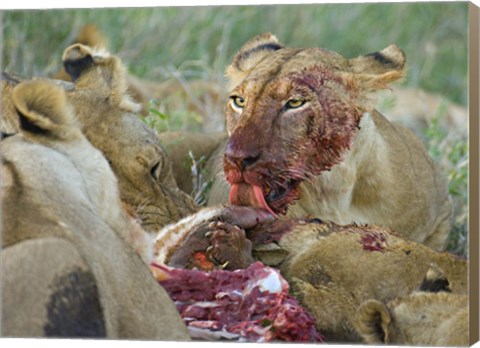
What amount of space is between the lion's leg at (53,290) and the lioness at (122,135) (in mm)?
1121

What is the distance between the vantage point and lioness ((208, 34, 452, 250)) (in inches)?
229

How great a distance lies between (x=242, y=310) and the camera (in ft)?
18.3

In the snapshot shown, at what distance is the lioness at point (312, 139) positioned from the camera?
19.1 ft

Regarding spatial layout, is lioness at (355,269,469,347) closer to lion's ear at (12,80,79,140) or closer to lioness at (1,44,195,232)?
lioness at (1,44,195,232)

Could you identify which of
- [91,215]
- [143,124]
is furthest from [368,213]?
[91,215]

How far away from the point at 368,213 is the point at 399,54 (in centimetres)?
75

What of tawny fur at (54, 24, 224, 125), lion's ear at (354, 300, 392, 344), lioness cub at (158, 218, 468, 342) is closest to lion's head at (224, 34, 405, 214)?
lioness cub at (158, 218, 468, 342)

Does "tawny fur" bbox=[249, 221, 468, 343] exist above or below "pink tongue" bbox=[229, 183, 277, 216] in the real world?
below

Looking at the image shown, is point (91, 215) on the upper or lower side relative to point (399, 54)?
lower

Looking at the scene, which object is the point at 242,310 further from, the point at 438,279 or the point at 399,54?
the point at 399,54

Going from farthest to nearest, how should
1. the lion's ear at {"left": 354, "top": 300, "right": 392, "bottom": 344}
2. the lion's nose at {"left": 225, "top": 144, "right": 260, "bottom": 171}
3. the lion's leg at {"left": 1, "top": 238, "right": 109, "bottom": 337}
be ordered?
the lion's nose at {"left": 225, "top": 144, "right": 260, "bottom": 171}
the lion's ear at {"left": 354, "top": 300, "right": 392, "bottom": 344}
the lion's leg at {"left": 1, "top": 238, "right": 109, "bottom": 337}

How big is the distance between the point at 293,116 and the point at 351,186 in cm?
55

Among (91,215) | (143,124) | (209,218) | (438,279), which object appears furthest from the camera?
(143,124)

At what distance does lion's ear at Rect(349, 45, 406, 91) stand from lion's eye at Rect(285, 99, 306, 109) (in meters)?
0.31
